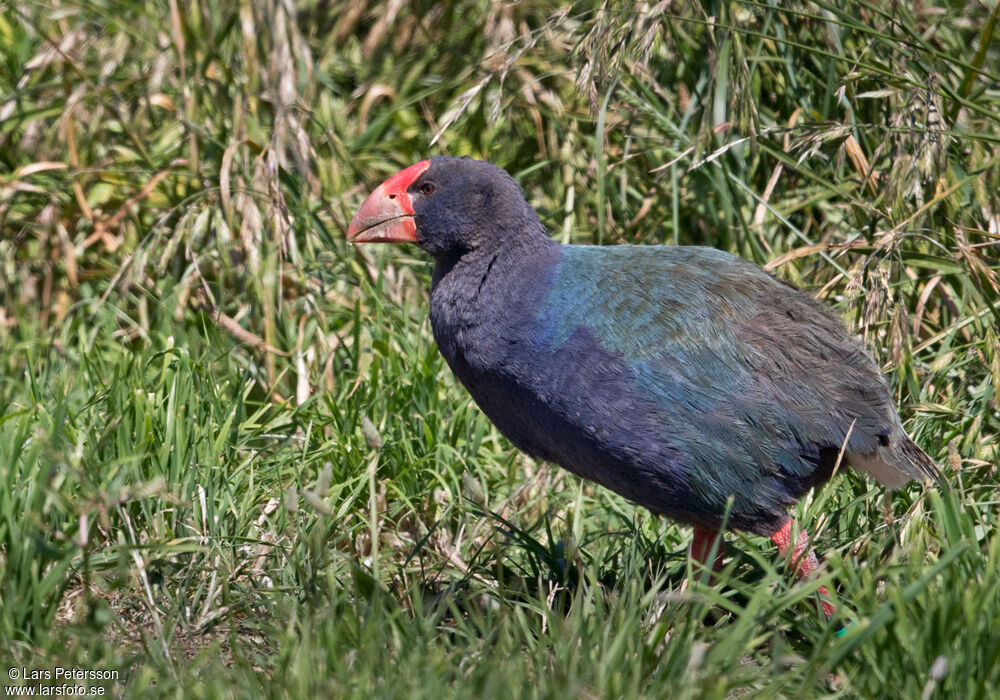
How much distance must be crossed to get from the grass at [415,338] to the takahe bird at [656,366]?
15 centimetres

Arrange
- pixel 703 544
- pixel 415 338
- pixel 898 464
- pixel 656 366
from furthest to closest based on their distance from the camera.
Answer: pixel 415 338 < pixel 703 544 < pixel 898 464 < pixel 656 366

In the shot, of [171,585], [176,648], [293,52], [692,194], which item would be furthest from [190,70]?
[176,648]

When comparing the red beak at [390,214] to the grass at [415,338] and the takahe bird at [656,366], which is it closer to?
the takahe bird at [656,366]

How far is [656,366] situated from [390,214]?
722 millimetres

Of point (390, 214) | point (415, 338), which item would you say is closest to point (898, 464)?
point (390, 214)

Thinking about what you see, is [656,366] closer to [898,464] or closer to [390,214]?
[898,464]

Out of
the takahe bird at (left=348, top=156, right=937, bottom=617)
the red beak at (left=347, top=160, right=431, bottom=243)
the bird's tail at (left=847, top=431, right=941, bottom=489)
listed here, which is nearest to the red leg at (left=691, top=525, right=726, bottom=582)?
the takahe bird at (left=348, top=156, right=937, bottom=617)

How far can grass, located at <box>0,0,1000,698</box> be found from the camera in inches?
82.5

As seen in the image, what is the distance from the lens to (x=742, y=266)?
105 inches

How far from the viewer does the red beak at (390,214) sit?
2719 millimetres

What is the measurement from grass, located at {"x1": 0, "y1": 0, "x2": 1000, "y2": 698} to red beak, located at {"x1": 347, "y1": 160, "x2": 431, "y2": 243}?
1.06ft

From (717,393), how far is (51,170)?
2.51 metres

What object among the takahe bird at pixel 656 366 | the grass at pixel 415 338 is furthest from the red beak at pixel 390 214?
the grass at pixel 415 338

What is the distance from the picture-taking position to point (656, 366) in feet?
7.98
